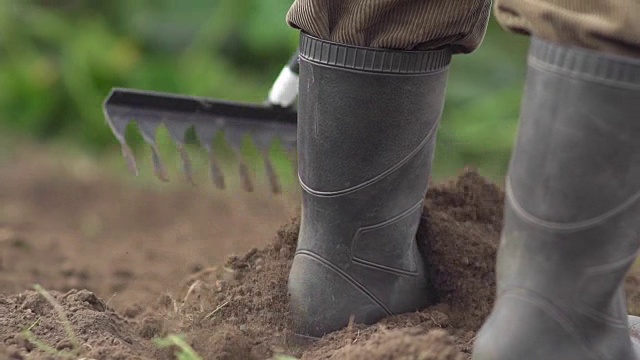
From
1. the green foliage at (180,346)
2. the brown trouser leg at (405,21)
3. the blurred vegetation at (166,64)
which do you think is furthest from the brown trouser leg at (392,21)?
the blurred vegetation at (166,64)

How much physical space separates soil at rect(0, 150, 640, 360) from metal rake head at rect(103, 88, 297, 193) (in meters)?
0.18

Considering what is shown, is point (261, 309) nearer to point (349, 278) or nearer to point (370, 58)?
point (349, 278)

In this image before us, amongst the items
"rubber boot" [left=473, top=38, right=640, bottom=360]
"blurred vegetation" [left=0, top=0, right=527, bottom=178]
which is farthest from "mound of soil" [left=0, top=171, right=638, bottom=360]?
"blurred vegetation" [left=0, top=0, right=527, bottom=178]

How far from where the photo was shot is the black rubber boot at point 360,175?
4.83ft

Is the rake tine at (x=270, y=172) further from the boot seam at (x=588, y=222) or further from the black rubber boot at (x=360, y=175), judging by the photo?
the boot seam at (x=588, y=222)

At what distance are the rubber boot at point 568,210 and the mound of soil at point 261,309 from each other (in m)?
0.16

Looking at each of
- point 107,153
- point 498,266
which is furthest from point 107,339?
point 107,153

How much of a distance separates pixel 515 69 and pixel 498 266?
223 cm

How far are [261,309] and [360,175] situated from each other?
11.3 inches

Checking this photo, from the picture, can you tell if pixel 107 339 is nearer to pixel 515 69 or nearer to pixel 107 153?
pixel 107 153

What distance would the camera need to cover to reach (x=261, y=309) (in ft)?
5.19

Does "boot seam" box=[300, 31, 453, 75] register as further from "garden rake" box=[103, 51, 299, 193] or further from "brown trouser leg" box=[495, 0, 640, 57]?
"garden rake" box=[103, 51, 299, 193]

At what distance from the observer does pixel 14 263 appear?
230cm

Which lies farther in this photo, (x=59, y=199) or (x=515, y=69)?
(x=515, y=69)
